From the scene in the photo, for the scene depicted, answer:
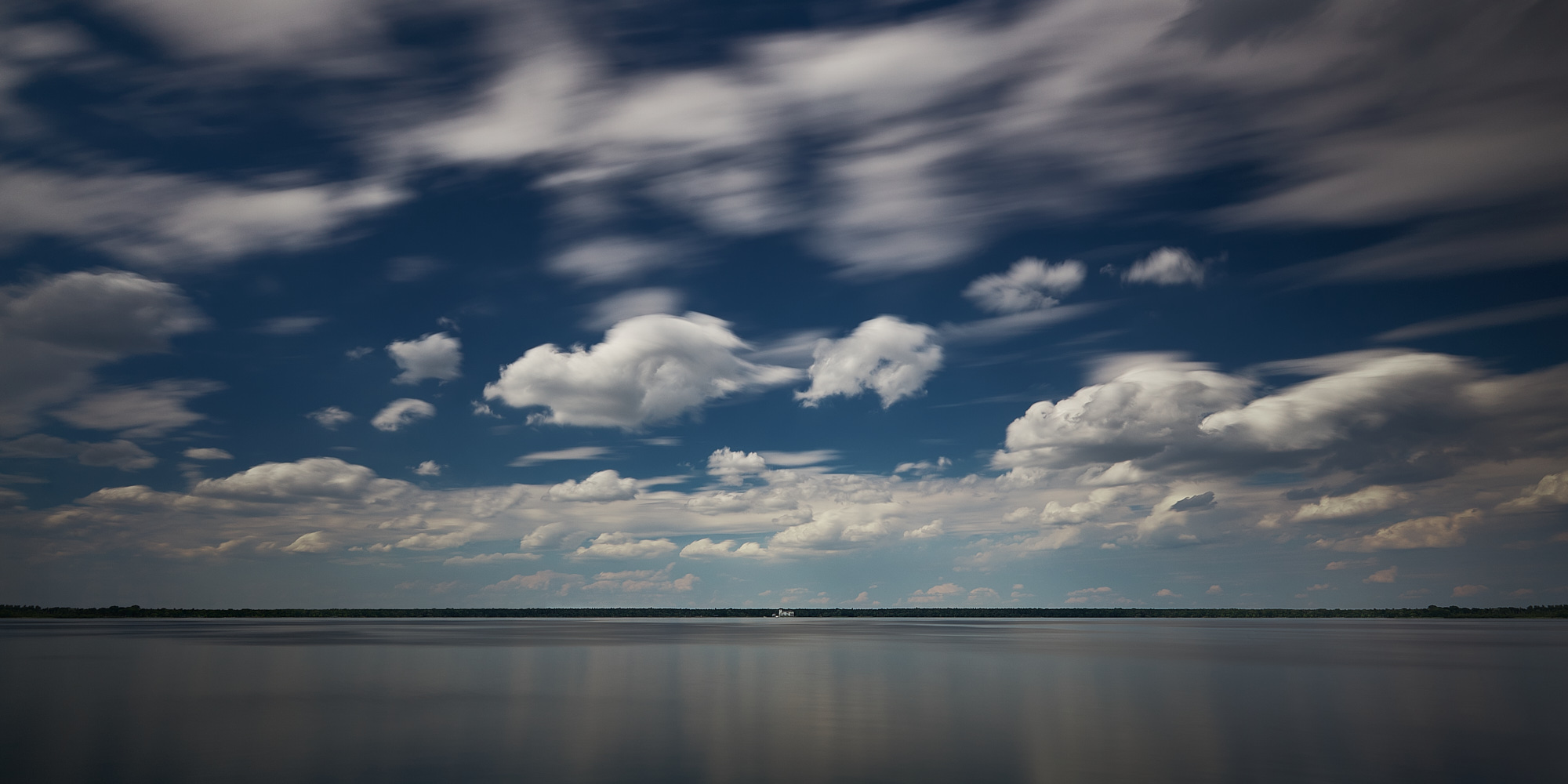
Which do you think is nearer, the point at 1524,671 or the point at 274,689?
the point at 274,689

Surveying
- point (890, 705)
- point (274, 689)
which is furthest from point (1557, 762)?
point (274, 689)

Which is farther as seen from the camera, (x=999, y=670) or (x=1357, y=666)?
(x=1357, y=666)

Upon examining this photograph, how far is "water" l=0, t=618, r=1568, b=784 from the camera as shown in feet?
96.7

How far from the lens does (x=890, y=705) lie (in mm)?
45875

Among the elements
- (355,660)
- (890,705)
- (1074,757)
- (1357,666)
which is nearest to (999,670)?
(890,705)

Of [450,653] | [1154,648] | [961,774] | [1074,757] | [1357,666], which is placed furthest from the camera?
[1154,648]

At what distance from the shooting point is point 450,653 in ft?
306

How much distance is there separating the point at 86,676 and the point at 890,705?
189 feet

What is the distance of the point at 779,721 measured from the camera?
4028 centimetres

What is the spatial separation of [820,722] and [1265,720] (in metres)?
20.9

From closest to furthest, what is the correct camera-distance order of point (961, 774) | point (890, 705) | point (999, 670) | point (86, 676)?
point (961, 774), point (890, 705), point (86, 676), point (999, 670)

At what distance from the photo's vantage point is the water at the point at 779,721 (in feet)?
96.7

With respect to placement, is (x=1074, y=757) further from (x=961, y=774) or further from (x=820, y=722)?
(x=820, y=722)

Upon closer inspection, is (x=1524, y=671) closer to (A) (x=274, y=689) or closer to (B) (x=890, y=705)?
(B) (x=890, y=705)
